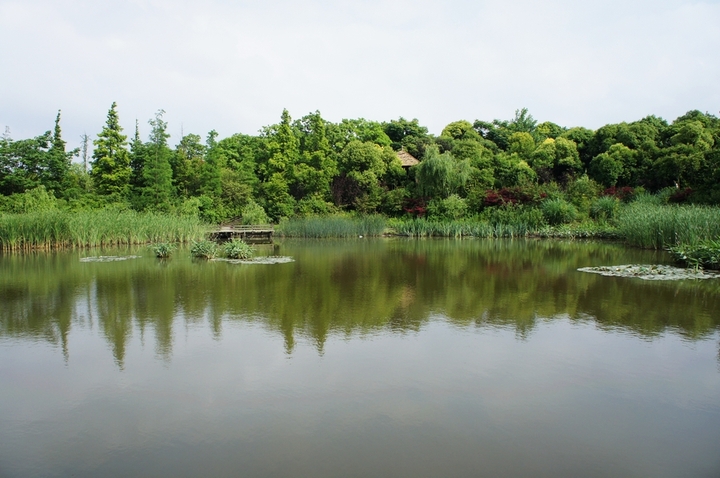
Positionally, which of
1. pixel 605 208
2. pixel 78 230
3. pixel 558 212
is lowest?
pixel 78 230

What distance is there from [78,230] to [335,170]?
18.2 metres


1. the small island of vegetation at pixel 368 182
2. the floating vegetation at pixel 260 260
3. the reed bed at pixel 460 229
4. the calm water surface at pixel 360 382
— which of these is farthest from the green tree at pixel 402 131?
the calm water surface at pixel 360 382

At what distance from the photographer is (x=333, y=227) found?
2912cm

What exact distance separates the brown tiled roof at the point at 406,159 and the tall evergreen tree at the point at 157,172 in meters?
15.6

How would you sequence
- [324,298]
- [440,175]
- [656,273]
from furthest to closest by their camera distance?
[440,175], [656,273], [324,298]

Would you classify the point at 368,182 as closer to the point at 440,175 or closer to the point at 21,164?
the point at 440,175

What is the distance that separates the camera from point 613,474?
3539mm

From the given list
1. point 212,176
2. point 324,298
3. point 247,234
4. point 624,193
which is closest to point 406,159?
point 212,176

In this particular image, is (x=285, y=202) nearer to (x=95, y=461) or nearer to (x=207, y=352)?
(x=207, y=352)

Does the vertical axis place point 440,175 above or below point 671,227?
above

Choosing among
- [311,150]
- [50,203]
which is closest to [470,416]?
[50,203]

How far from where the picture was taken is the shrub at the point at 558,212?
1097 inches

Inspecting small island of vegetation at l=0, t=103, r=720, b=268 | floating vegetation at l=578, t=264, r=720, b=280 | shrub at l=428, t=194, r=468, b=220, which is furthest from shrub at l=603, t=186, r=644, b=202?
floating vegetation at l=578, t=264, r=720, b=280

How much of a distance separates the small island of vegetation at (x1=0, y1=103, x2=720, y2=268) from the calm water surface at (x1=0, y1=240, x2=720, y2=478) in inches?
547
